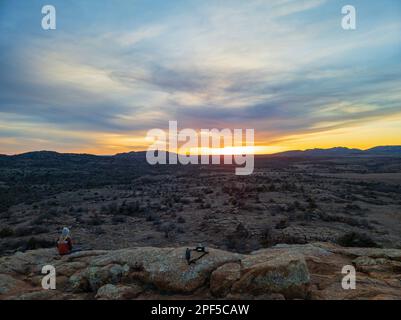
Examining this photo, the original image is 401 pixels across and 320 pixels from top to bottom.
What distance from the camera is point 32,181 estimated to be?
1951 inches

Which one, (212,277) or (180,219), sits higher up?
(212,277)

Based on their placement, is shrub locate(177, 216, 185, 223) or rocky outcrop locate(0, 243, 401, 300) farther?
shrub locate(177, 216, 185, 223)

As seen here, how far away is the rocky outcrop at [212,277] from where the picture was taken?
20.1 ft

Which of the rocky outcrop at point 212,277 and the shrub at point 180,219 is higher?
the rocky outcrop at point 212,277

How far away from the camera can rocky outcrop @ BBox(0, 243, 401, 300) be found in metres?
6.12

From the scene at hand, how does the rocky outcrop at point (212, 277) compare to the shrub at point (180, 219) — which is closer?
the rocky outcrop at point (212, 277)

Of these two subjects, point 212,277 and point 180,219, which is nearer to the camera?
point 212,277

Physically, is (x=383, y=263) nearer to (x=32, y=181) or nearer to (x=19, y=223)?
(x=19, y=223)

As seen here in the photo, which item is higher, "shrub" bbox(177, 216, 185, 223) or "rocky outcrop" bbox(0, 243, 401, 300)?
"rocky outcrop" bbox(0, 243, 401, 300)

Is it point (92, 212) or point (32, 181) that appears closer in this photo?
point (92, 212)

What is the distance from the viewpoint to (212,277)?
6.59 meters

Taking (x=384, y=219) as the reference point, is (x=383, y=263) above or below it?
above
